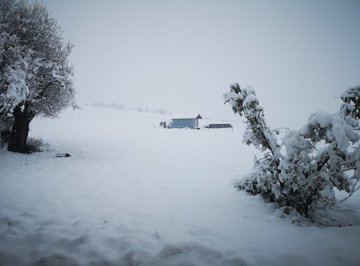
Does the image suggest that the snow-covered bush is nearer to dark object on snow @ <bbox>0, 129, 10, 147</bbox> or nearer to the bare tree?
the bare tree

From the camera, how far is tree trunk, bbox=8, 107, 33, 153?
11489mm

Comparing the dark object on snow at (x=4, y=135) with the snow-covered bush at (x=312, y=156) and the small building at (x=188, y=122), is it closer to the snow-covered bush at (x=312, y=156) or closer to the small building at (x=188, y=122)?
the snow-covered bush at (x=312, y=156)

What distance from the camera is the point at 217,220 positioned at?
5.46 metres

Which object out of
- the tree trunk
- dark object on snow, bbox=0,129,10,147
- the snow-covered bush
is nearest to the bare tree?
the tree trunk

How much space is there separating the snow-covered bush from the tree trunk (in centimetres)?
1137

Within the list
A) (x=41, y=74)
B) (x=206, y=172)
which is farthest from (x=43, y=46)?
(x=206, y=172)

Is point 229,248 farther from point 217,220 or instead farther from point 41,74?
point 41,74

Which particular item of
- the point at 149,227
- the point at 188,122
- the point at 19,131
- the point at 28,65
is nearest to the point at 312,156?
the point at 149,227

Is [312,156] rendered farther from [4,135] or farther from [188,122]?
[188,122]

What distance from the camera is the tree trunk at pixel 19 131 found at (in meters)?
11.5

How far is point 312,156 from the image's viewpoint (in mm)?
5293

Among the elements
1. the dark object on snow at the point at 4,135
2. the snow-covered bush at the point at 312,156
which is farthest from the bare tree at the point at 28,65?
the snow-covered bush at the point at 312,156

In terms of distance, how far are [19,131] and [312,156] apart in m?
13.7

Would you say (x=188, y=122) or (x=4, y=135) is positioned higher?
(x=188, y=122)
